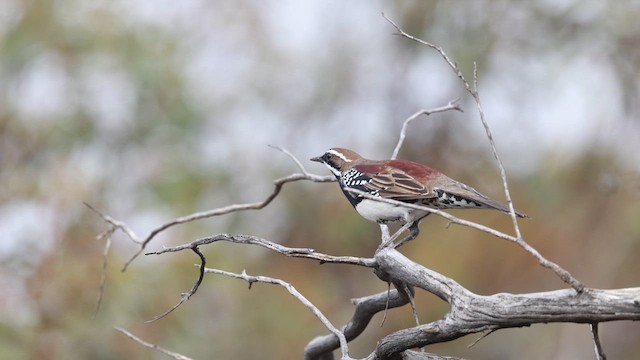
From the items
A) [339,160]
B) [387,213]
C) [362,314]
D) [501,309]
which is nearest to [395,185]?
[387,213]

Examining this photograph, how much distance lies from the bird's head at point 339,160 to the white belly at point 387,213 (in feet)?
2.79

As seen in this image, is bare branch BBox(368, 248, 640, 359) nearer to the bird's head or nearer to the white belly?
the white belly

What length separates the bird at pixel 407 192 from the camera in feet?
17.0

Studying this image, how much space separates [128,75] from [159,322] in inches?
128

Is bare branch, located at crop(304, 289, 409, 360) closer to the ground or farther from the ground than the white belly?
closer to the ground

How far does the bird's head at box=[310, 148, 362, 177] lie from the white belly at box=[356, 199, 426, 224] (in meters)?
0.85

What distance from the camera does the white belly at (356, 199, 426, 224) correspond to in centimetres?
520

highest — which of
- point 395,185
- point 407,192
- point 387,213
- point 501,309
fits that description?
point 395,185

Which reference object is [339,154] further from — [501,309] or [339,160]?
[501,309]

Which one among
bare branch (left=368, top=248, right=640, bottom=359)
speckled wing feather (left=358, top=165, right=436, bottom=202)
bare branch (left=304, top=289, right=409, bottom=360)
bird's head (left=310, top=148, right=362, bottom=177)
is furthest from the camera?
bird's head (left=310, top=148, right=362, bottom=177)

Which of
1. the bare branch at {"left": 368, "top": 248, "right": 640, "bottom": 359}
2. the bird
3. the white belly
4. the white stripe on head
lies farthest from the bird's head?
the bare branch at {"left": 368, "top": 248, "right": 640, "bottom": 359}

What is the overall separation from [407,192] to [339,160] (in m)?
1.06

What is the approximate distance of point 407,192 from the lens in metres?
5.39

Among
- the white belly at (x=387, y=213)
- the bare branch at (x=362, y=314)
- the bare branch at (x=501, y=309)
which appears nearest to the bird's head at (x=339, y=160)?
the white belly at (x=387, y=213)
